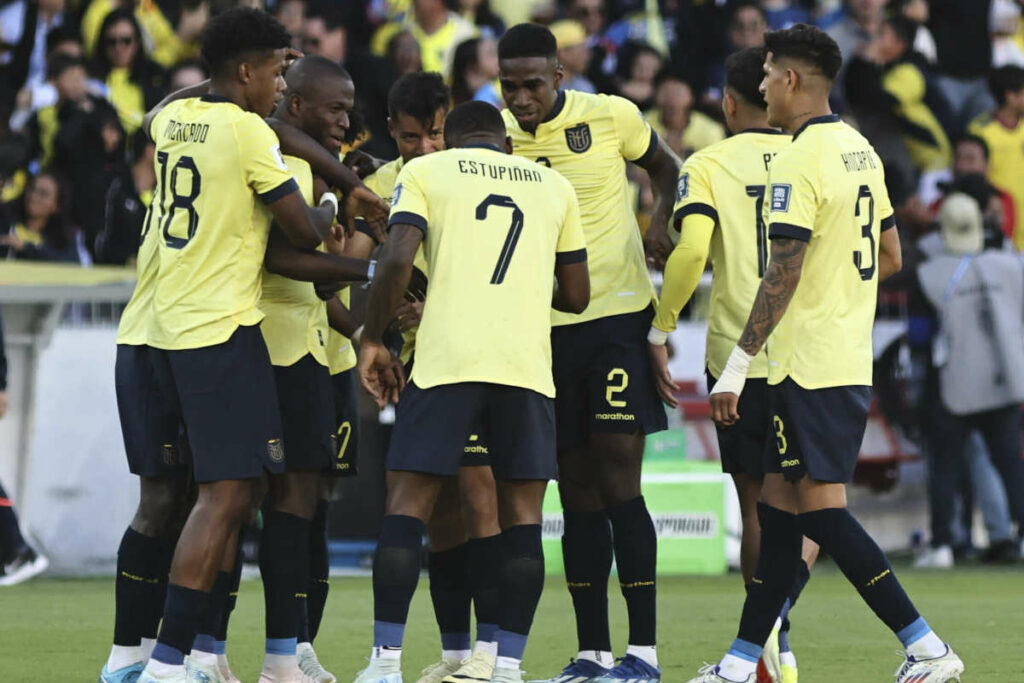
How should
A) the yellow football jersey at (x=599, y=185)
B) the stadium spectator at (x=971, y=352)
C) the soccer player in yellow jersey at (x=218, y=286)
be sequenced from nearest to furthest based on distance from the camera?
the soccer player in yellow jersey at (x=218, y=286)
the yellow football jersey at (x=599, y=185)
the stadium spectator at (x=971, y=352)

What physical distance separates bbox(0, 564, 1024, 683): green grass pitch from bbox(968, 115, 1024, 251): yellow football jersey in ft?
14.1

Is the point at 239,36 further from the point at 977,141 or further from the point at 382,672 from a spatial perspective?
Answer: the point at 977,141

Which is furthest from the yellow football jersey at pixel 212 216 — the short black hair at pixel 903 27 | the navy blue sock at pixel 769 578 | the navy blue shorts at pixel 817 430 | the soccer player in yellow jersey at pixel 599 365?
the short black hair at pixel 903 27

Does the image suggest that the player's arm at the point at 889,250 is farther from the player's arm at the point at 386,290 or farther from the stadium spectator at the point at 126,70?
the stadium spectator at the point at 126,70

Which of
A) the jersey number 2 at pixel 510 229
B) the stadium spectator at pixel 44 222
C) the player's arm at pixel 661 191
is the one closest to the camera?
the jersey number 2 at pixel 510 229

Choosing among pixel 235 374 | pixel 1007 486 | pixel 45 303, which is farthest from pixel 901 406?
pixel 235 374

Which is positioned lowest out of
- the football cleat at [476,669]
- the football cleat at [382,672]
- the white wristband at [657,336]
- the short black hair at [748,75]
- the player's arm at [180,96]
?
the football cleat at [476,669]

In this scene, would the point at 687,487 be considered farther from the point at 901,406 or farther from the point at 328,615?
the point at 328,615

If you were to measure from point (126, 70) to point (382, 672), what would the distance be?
951 centimetres

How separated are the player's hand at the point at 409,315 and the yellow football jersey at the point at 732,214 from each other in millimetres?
981

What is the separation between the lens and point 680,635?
9148 mm

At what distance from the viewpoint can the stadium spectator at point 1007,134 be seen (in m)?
15.8

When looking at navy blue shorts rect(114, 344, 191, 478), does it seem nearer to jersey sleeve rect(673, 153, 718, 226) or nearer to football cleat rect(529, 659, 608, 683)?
football cleat rect(529, 659, 608, 683)

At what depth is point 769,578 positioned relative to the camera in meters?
6.80
